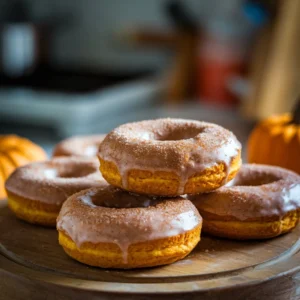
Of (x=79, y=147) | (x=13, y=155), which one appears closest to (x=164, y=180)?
(x=79, y=147)

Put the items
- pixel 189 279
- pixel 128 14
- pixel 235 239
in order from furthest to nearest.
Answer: pixel 128 14 < pixel 235 239 < pixel 189 279

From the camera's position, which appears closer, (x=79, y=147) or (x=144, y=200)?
(x=144, y=200)

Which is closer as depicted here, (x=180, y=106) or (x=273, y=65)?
(x=273, y=65)

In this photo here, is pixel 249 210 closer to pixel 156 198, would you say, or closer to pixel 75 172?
pixel 156 198

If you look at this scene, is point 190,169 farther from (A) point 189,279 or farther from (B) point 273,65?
(B) point 273,65

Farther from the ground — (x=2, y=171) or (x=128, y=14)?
(x=128, y=14)

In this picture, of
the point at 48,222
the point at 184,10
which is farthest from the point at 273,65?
the point at 48,222

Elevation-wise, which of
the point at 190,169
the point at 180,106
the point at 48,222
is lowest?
the point at 180,106
